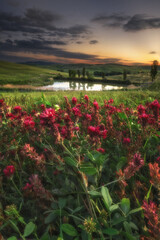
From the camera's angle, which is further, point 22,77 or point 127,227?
point 22,77

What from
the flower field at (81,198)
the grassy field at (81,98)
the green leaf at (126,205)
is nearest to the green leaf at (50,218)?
the flower field at (81,198)

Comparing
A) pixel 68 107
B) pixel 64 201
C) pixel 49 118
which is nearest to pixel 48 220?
pixel 64 201

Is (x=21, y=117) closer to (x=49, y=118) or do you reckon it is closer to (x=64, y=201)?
(x=49, y=118)

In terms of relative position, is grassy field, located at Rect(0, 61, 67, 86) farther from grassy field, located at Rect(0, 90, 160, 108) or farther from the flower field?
the flower field

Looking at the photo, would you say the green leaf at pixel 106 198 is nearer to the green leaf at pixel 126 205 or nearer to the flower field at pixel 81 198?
the flower field at pixel 81 198

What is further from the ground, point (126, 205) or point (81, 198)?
point (126, 205)

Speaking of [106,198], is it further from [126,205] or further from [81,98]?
[81,98]

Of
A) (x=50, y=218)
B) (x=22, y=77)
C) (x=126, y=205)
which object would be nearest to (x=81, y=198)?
(x=50, y=218)

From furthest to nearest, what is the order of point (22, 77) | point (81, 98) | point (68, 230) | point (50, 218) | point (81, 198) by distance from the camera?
point (22, 77)
point (81, 98)
point (81, 198)
point (50, 218)
point (68, 230)

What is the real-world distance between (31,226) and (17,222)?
1.10ft

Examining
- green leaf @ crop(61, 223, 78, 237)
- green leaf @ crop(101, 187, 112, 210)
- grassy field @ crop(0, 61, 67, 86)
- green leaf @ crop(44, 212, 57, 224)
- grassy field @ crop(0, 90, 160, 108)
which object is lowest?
green leaf @ crop(44, 212, 57, 224)

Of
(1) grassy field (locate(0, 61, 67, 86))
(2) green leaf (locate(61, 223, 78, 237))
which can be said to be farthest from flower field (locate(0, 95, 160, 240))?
(1) grassy field (locate(0, 61, 67, 86))

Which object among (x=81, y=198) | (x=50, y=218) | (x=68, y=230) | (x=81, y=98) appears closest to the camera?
(x=68, y=230)

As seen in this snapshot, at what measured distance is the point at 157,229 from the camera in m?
0.96
